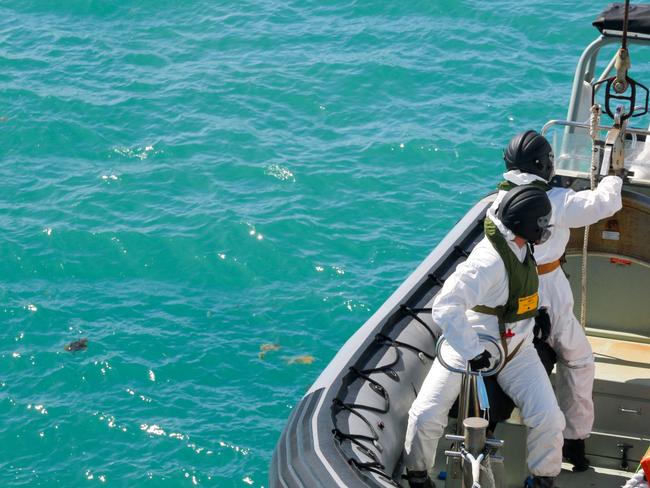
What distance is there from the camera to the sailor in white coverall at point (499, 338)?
4438 mm

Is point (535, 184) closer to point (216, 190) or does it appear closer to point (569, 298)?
point (569, 298)

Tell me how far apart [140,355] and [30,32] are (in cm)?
933

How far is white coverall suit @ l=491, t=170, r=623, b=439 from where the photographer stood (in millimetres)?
4902

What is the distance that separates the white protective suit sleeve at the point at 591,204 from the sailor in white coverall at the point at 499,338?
1.35 ft

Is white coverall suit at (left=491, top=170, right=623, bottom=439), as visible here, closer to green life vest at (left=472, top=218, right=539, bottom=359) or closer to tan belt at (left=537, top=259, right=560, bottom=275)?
tan belt at (left=537, top=259, right=560, bottom=275)

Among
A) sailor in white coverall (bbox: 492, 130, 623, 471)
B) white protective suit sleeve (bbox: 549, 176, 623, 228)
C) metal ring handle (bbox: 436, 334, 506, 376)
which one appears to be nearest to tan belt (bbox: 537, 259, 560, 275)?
sailor in white coverall (bbox: 492, 130, 623, 471)

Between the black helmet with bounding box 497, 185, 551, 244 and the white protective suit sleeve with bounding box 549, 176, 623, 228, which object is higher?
the black helmet with bounding box 497, 185, 551, 244

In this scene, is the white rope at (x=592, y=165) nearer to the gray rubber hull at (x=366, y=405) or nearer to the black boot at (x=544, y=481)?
the gray rubber hull at (x=366, y=405)

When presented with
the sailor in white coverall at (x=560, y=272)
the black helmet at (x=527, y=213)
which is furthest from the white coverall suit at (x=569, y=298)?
the black helmet at (x=527, y=213)

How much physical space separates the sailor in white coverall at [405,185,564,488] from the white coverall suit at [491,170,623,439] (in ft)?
0.80

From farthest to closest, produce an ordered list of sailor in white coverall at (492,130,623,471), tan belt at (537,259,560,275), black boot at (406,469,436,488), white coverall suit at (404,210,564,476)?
tan belt at (537,259,560,275) < sailor in white coverall at (492,130,623,471) < black boot at (406,469,436,488) < white coverall suit at (404,210,564,476)

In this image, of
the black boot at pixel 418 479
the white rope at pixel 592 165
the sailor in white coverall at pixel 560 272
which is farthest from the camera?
the white rope at pixel 592 165

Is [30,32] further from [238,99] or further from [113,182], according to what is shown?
[113,182]

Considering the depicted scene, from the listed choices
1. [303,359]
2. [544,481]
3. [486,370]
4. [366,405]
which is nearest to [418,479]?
[366,405]
